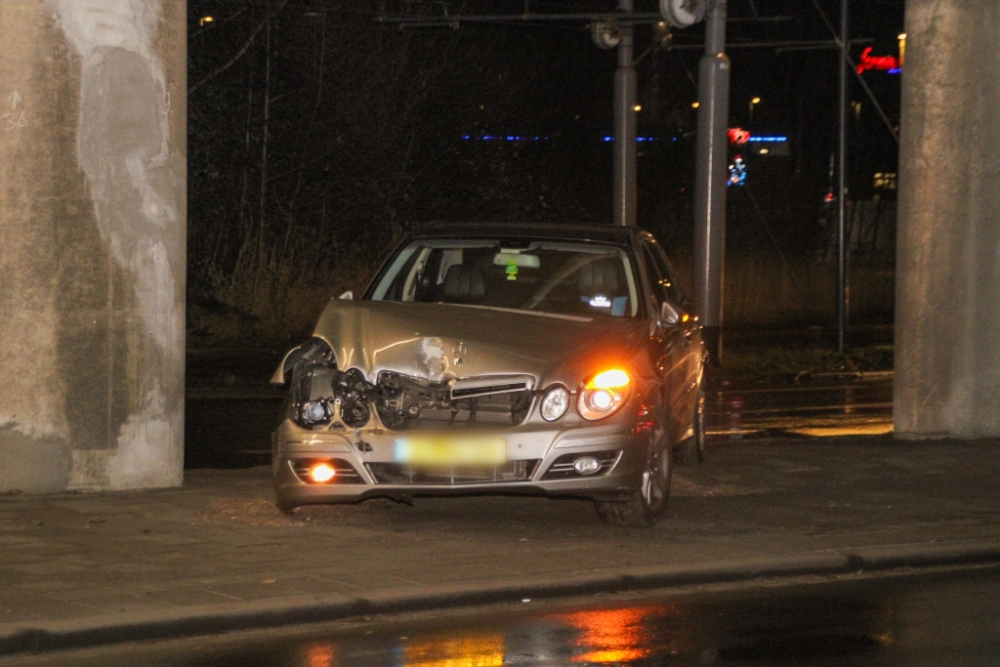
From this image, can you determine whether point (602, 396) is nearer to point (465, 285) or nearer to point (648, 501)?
point (648, 501)

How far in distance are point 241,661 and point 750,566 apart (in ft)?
9.79

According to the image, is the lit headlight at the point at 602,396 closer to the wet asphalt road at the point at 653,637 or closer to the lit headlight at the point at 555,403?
the lit headlight at the point at 555,403

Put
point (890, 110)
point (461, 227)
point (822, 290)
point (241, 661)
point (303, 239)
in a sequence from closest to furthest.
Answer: point (241, 661) → point (461, 227) → point (303, 239) → point (822, 290) → point (890, 110)

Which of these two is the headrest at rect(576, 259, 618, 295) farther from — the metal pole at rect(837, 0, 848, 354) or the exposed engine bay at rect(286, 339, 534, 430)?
the metal pole at rect(837, 0, 848, 354)

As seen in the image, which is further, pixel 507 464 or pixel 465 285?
pixel 465 285

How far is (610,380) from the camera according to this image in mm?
8930

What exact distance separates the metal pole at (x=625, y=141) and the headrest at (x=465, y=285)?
1148 centimetres

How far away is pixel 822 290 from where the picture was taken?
38406mm

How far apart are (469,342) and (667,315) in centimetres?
162

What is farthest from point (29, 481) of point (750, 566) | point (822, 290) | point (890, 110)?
point (890, 110)

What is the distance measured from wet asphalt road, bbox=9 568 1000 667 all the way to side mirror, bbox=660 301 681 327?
2.38 metres

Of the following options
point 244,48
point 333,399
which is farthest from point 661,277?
point 244,48

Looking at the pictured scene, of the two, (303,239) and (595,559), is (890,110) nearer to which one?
(303,239)

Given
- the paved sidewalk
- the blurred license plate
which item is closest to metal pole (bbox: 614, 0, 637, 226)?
the paved sidewalk
